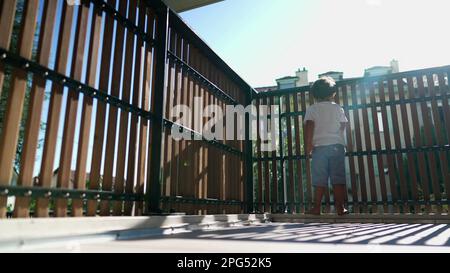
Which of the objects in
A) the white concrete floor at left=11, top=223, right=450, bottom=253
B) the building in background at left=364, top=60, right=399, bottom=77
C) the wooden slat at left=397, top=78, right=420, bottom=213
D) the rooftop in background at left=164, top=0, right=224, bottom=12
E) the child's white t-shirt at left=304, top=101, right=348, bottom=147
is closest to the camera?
the white concrete floor at left=11, top=223, right=450, bottom=253

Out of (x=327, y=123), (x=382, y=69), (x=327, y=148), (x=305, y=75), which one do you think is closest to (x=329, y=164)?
(x=327, y=148)

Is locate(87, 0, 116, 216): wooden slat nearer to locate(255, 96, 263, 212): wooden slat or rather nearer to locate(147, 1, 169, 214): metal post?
locate(147, 1, 169, 214): metal post

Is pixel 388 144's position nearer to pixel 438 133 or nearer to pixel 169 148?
pixel 438 133

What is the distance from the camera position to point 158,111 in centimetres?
320

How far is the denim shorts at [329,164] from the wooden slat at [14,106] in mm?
3194

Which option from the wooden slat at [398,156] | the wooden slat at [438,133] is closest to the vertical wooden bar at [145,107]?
the wooden slat at [398,156]

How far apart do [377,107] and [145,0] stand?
390 cm

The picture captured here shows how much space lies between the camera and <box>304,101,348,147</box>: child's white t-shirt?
4020 mm

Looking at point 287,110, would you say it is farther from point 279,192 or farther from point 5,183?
point 5,183

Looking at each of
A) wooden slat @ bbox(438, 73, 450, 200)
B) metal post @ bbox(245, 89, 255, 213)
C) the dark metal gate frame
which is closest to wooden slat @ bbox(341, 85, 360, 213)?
wooden slat @ bbox(438, 73, 450, 200)

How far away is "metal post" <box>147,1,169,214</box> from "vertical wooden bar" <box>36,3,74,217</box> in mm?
1096

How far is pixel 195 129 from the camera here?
4.00 meters

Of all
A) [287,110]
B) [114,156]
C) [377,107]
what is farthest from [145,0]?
[377,107]
